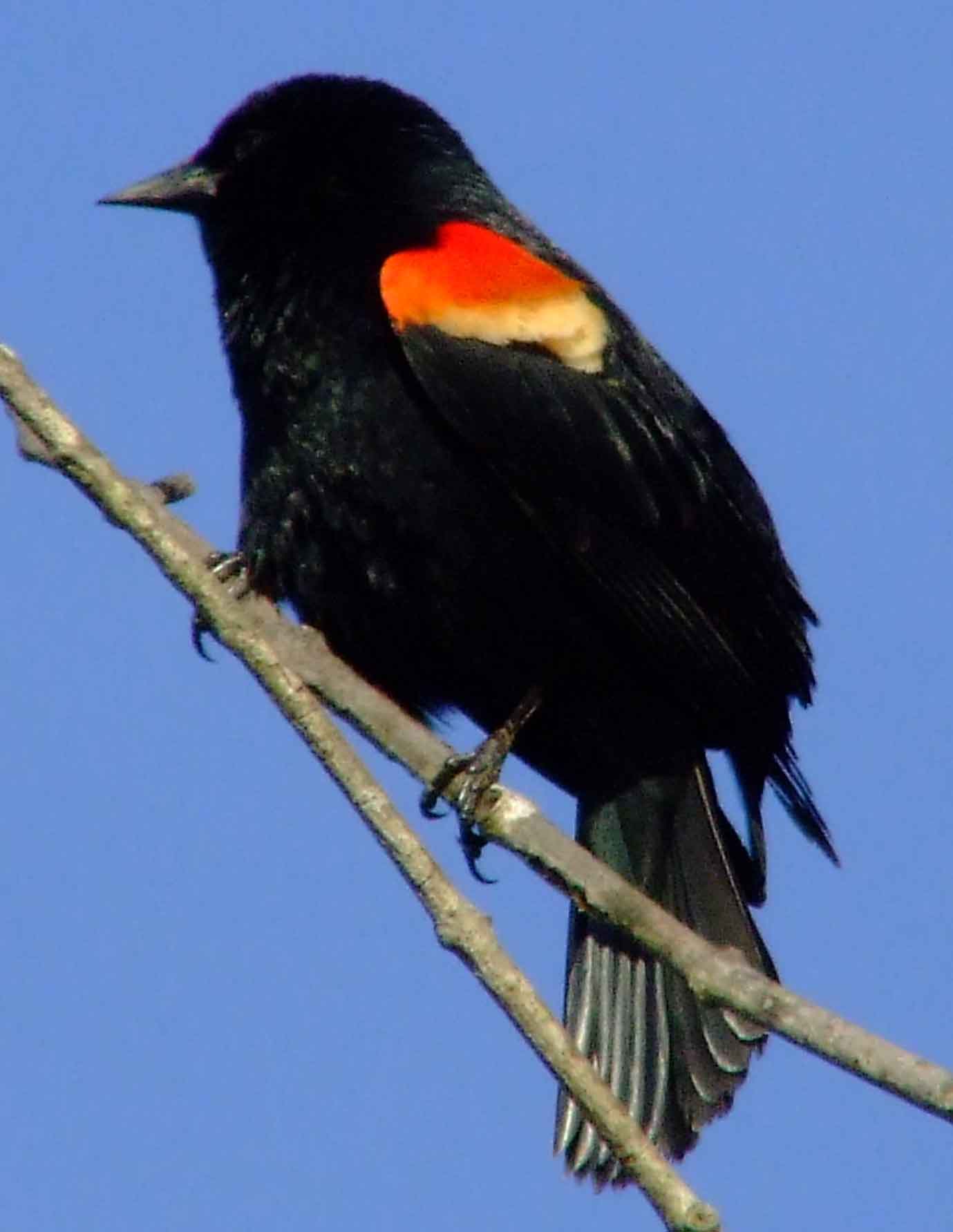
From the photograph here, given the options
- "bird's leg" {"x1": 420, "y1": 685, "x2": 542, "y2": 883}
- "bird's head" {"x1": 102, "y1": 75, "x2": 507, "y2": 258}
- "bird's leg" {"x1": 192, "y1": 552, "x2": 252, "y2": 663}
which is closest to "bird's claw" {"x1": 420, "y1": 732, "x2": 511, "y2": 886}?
"bird's leg" {"x1": 420, "y1": 685, "x2": 542, "y2": 883}

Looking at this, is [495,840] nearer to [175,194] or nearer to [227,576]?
[227,576]

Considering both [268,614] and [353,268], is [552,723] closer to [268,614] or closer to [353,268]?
[268,614]

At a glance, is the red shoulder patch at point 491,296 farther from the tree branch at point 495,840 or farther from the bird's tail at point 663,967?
the bird's tail at point 663,967

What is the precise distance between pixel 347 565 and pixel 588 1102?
1.69 m

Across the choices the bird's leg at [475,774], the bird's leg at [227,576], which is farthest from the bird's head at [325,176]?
the bird's leg at [475,774]

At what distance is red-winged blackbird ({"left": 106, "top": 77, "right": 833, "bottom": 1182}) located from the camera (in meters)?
3.78

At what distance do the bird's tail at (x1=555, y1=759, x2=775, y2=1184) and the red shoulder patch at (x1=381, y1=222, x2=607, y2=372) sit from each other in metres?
0.86

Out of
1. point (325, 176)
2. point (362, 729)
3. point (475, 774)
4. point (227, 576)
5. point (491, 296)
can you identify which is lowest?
point (362, 729)

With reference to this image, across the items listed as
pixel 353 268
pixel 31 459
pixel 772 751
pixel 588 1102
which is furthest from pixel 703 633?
pixel 588 1102

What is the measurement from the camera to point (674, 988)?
13.1ft

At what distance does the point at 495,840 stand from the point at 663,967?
110cm

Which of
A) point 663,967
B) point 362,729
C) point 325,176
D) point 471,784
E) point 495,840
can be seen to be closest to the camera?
point 495,840

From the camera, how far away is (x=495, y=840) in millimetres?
2959

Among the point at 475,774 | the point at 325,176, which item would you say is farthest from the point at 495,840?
the point at 325,176
